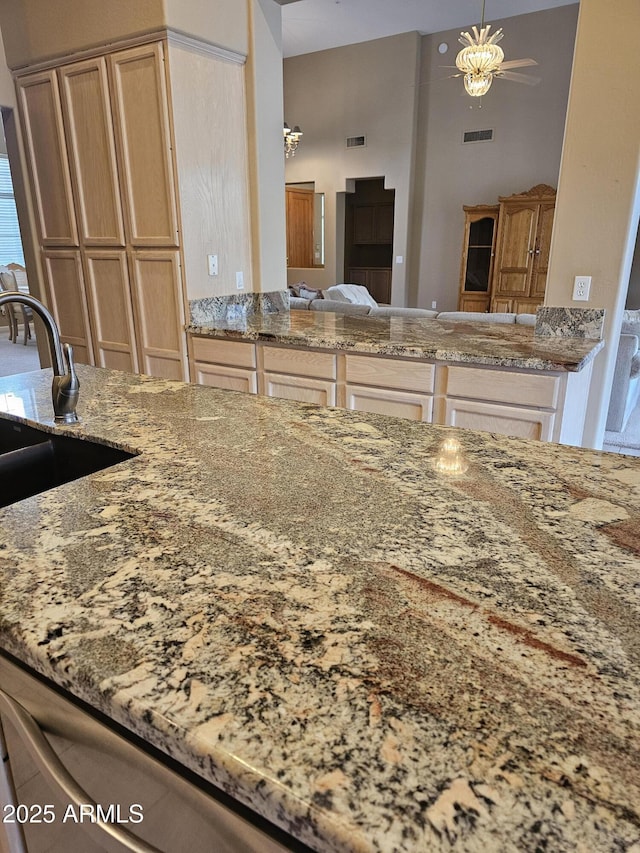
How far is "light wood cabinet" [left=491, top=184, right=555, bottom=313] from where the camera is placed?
24.0 feet

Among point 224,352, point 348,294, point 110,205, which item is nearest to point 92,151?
point 110,205

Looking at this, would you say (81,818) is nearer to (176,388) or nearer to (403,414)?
(176,388)

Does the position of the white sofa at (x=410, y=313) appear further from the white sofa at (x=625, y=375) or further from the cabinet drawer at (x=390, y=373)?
the cabinet drawer at (x=390, y=373)

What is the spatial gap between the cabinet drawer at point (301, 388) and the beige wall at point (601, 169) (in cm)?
121

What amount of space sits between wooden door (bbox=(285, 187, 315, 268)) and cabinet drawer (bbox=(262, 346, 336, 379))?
267 inches

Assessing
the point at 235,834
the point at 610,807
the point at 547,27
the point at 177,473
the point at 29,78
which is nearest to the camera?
the point at 610,807

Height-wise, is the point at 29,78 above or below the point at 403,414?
above

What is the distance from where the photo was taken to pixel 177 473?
1.16 meters

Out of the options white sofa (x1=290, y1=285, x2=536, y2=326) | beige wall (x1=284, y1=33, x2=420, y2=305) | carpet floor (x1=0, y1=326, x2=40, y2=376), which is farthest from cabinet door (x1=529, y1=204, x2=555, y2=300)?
carpet floor (x1=0, y1=326, x2=40, y2=376)

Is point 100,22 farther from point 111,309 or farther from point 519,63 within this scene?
point 519,63

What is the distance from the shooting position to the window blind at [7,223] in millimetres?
9289

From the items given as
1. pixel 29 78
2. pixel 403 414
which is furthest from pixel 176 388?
pixel 29 78

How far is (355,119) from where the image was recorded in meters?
8.55

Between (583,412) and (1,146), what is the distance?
30.3ft
